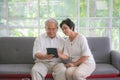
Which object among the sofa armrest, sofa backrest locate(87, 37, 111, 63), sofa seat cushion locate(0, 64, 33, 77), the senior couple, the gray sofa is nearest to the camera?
the senior couple

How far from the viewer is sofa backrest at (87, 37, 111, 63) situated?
11.5ft

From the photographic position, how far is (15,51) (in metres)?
3.46

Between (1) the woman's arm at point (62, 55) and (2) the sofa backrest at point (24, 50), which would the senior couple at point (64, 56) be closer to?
(1) the woman's arm at point (62, 55)

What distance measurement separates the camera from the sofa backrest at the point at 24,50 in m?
3.44

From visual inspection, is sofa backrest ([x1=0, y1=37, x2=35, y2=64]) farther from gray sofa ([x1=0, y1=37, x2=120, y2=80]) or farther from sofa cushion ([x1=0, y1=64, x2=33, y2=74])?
sofa cushion ([x1=0, y1=64, x2=33, y2=74])

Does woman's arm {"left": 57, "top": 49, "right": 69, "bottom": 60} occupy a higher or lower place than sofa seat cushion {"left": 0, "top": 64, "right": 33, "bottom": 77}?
higher

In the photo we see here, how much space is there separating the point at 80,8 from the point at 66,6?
0.27m

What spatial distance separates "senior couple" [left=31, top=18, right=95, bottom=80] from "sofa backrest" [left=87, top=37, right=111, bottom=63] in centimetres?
50

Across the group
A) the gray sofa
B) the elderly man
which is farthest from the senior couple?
the gray sofa

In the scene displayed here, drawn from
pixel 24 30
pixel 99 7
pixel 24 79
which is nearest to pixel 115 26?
pixel 99 7

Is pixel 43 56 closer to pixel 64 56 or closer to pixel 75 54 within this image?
pixel 64 56

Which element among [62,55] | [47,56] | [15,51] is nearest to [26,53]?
[15,51]

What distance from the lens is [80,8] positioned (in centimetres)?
404

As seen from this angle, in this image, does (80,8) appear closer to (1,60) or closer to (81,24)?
(81,24)
